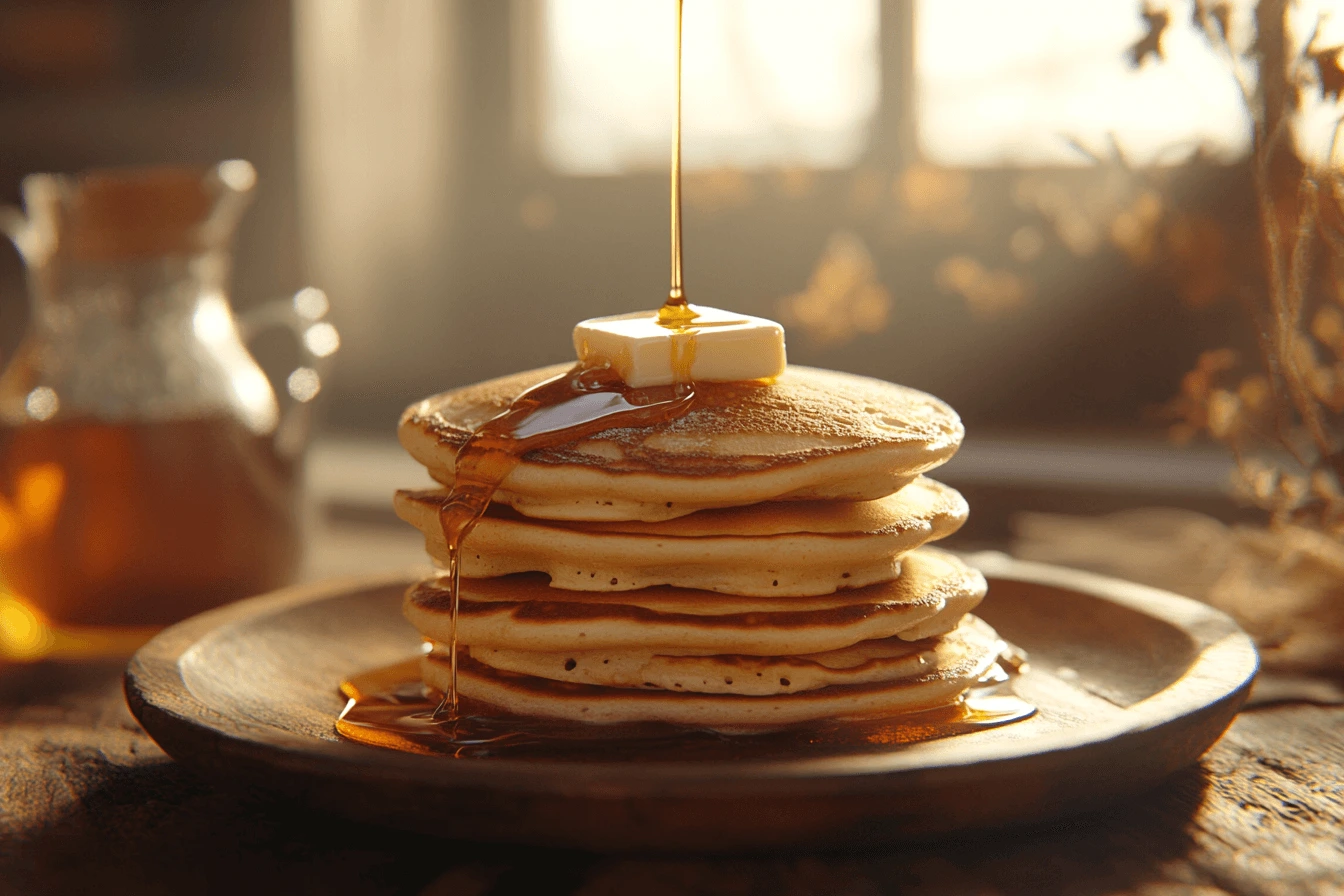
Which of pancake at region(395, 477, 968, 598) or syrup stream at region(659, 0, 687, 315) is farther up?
syrup stream at region(659, 0, 687, 315)

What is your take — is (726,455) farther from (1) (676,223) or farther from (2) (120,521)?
(2) (120,521)

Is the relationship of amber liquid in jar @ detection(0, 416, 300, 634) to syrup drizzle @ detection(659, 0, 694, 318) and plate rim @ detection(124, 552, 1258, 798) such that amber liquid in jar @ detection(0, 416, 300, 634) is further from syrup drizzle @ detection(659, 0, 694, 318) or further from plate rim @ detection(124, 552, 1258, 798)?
syrup drizzle @ detection(659, 0, 694, 318)

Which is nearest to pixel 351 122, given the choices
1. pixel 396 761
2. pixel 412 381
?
pixel 412 381

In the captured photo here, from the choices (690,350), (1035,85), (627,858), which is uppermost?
(1035,85)

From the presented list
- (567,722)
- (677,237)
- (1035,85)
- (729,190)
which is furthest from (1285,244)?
(729,190)

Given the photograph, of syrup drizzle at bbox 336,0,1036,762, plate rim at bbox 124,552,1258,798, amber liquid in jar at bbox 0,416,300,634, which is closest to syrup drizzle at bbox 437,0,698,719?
syrup drizzle at bbox 336,0,1036,762

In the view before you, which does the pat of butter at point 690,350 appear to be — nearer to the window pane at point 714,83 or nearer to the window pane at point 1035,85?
the window pane at point 1035,85
